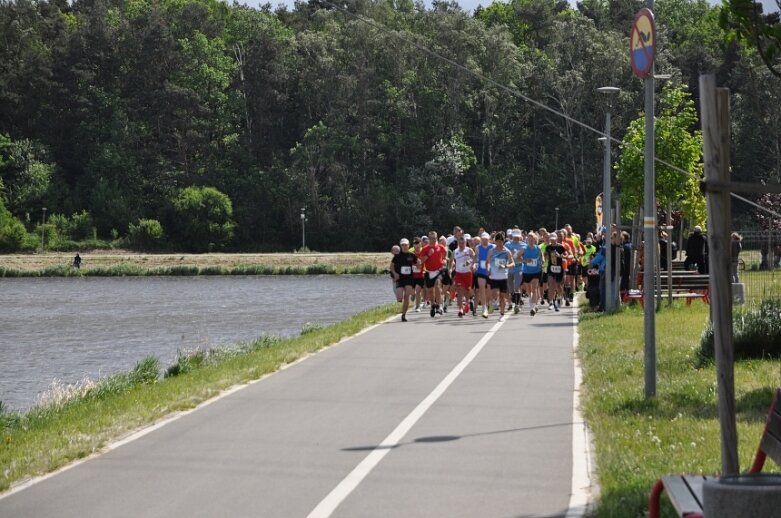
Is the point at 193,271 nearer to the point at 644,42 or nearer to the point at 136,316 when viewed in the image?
the point at 136,316

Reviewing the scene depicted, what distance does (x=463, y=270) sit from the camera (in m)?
27.4

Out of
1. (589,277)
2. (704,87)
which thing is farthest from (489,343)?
(704,87)

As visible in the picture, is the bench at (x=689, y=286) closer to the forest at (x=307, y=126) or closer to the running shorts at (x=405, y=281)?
the running shorts at (x=405, y=281)

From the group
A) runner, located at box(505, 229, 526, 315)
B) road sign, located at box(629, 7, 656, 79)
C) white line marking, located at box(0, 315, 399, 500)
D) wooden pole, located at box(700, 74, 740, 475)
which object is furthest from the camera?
runner, located at box(505, 229, 526, 315)

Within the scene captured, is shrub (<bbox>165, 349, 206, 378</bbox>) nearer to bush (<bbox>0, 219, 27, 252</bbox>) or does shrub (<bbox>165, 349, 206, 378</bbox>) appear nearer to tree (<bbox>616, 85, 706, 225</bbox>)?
tree (<bbox>616, 85, 706, 225</bbox>)

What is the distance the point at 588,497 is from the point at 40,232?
9218cm

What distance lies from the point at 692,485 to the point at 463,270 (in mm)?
21167

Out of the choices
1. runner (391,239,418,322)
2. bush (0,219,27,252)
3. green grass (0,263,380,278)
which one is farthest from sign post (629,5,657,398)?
bush (0,219,27,252)

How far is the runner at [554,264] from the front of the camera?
28.9 metres

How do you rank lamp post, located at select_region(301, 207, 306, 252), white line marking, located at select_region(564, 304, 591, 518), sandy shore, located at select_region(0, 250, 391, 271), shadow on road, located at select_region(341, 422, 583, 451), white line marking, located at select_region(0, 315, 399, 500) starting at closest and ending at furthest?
white line marking, located at select_region(564, 304, 591, 518), white line marking, located at select_region(0, 315, 399, 500), shadow on road, located at select_region(341, 422, 583, 451), sandy shore, located at select_region(0, 250, 391, 271), lamp post, located at select_region(301, 207, 306, 252)

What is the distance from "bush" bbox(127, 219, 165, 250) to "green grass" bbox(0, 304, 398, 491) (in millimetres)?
75189

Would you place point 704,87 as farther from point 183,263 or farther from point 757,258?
point 183,263

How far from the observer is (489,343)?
20.5 meters

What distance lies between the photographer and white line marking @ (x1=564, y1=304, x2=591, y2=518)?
329 inches
